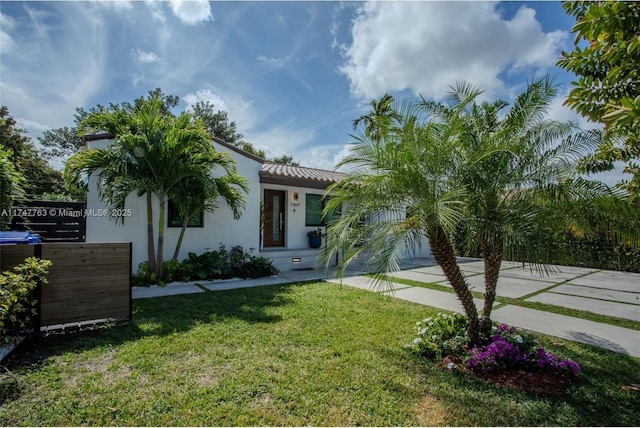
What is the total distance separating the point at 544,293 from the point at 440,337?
5635 mm

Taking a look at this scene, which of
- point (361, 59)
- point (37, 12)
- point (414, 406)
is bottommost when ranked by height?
point (414, 406)

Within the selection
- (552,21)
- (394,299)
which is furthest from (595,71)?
(394,299)

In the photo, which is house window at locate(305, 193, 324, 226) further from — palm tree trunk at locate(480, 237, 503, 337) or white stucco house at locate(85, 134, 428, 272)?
palm tree trunk at locate(480, 237, 503, 337)

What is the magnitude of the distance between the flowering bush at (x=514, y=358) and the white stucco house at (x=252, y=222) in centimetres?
509

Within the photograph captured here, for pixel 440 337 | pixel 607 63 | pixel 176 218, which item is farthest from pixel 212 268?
pixel 607 63

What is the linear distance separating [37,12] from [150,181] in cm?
383

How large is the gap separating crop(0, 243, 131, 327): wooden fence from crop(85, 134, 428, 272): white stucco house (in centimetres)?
396

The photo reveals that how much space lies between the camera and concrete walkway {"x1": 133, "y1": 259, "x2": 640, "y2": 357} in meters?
5.16

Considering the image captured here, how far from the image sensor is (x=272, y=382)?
134 inches

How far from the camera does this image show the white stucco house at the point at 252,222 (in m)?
8.73

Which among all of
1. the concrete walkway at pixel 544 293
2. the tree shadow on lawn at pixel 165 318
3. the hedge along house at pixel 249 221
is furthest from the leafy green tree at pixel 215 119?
the tree shadow on lawn at pixel 165 318

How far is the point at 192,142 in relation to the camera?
7.76 m

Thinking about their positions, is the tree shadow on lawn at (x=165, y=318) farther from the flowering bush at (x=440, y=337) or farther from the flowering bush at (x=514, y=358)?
the flowering bush at (x=514, y=358)

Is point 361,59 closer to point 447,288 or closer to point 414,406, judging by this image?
point 447,288
